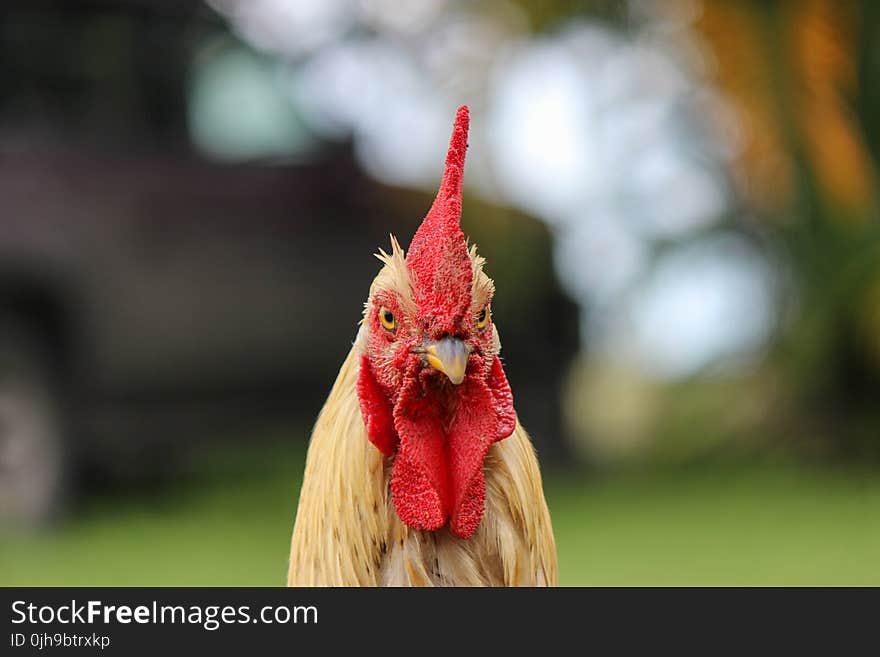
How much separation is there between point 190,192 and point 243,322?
0.61 meters

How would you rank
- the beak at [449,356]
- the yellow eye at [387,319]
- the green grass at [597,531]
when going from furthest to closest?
the green grass at [597,531]
the yellow eye at [387,319]
the beak at [449,356]

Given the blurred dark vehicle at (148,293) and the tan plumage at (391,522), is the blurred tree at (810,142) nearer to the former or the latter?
the blurred dark vehicle at (148,293)

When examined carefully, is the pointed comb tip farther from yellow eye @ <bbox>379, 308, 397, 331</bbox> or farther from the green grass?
the green grass

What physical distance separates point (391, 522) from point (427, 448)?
125 millimetres

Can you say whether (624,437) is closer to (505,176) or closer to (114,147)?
(505,176)

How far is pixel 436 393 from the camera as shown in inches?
65.1

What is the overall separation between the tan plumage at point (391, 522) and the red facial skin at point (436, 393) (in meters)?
0.03

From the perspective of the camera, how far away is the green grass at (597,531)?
4430 mm

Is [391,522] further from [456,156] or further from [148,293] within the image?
[148,293]

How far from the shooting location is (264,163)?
189 inches

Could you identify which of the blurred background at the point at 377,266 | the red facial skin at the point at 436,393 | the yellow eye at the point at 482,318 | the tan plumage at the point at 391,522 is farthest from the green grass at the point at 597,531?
the yellow eye at the point at 482,318
